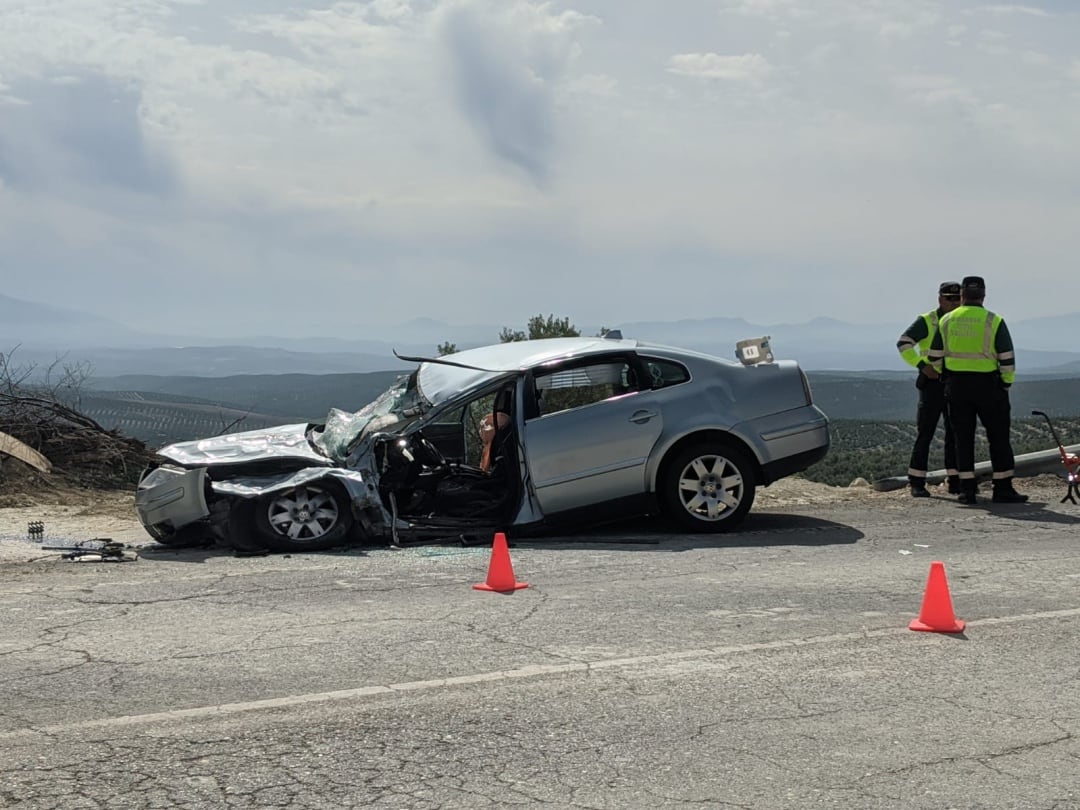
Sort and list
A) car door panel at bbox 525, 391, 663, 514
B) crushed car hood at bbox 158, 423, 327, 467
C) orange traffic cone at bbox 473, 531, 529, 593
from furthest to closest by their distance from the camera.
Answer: car door panel at bbox 525, 391, 663, 514 → crushed car hood at bbox 158, 423, 327, 467 → orange traffic cone at bbox 473, 531, 529, 593

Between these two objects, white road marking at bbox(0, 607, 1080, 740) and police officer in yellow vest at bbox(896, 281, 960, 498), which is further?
police officer in yellow vest at bbox(896, 281, 960, 498)

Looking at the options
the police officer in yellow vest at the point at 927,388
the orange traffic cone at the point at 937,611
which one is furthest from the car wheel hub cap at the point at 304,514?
the police officer in yellow vest at the point at 927,388

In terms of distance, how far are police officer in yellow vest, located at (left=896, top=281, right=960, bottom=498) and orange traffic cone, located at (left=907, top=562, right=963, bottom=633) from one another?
631cm

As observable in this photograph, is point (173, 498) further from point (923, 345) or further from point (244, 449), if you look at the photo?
point (923, 345)

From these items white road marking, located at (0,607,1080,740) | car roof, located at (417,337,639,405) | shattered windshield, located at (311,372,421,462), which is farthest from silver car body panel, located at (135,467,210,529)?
white road marking, located at (0,607,1080,740)

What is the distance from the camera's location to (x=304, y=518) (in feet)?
32.2

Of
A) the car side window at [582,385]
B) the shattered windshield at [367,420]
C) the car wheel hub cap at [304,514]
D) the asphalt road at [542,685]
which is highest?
the car side window at [582,385]

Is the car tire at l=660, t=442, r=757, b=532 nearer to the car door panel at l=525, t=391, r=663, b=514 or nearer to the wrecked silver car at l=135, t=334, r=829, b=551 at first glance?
the wrecked silver car at l=135, t=334, r=829, b=551

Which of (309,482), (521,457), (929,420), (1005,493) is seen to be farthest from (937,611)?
(929,420)

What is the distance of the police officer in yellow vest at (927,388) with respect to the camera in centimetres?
1290

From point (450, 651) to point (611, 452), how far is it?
420 centimetres

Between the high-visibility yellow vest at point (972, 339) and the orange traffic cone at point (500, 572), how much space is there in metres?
6.20

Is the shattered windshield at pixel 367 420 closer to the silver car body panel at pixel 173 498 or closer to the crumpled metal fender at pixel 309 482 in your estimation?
the crumpled metal fender at pixel 309 482

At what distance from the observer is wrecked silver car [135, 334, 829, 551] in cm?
988
